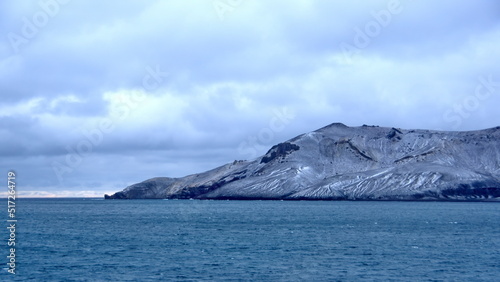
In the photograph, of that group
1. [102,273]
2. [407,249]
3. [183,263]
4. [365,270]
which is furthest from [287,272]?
[407,249]

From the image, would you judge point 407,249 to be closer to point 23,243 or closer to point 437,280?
point 437,280

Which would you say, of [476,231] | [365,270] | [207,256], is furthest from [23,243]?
[476,231]

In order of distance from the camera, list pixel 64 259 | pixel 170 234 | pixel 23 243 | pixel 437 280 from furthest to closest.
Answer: pixel 170 234 < pixel 23 243 < pixel 64 259 < pixel 437 280

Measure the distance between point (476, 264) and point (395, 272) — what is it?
1246 cm

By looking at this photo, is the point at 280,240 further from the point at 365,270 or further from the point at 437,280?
the point at 437,280

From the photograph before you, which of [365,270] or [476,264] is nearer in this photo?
[365,270]

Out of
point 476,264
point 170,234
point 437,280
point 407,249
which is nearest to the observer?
point 437,280

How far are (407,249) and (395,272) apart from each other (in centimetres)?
2083

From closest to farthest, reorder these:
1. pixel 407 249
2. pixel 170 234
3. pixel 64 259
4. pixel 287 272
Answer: pixel 287 272
pixel 64 259
pixel 407 249
pixel 170 234

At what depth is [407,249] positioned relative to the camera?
291 ft

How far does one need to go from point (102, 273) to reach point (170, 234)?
46.5 meters

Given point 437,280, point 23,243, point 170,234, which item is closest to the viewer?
point 437,280

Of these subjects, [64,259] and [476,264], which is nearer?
[476,264]

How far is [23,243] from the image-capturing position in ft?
330
